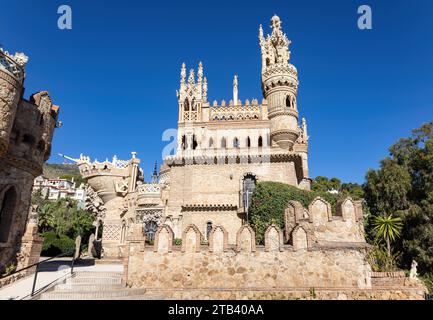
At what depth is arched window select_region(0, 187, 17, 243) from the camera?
13.2 meters

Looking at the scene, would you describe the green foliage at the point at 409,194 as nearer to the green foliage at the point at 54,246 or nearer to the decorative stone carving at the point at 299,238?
the decorative stone carving at the point at 299,238

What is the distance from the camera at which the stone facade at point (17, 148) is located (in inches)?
470

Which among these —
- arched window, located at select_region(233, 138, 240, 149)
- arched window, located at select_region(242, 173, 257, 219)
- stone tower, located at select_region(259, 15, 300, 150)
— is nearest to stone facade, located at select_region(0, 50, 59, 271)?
arched window, located at select_region(242, 173, 257, 219)

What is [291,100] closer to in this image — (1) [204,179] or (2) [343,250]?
(1) [204,179]

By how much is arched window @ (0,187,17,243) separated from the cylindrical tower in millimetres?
2273

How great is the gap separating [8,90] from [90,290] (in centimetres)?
825

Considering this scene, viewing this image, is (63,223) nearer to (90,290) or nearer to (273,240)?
(90,290)

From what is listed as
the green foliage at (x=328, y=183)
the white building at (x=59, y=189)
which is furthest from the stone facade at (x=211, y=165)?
the white building at (x=59, y=189)

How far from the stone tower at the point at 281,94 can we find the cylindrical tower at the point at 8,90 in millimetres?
20536

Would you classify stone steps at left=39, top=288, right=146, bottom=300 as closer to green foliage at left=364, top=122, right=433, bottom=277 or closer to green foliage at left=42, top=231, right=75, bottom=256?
green foliage at left=364, top=122, right=433, bottom=277

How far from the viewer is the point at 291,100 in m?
29.0
